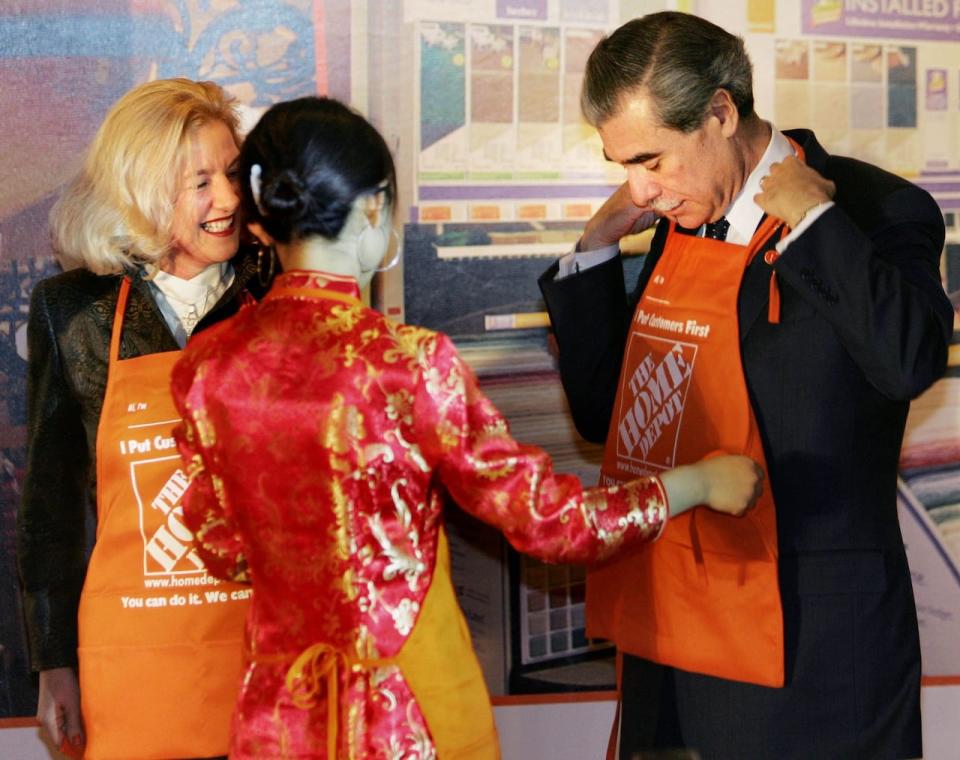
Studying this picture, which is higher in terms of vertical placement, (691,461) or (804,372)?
(804,372)

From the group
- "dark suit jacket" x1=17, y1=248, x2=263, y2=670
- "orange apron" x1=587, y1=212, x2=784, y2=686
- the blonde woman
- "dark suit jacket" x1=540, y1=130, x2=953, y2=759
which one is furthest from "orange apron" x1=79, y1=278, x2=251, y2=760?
"dark suit jacket" x1=540, y1=130, x2=953, y2=759

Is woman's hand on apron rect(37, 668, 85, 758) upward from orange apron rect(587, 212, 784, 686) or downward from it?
downward

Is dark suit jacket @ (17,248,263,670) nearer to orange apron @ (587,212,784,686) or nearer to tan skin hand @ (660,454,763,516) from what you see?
orange apron @ (587,212,784,686)

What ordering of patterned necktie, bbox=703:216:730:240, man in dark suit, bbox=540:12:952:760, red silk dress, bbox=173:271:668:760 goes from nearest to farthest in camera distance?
red silk dress, bbox=173:271:668:760 → man in dark suit, bbox=540:12:952:760 → patterned necktie, bbox=703:216:730:240

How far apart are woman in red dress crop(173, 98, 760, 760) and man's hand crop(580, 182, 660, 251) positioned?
0.49 metres

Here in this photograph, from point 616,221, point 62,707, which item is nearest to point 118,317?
point 62,707

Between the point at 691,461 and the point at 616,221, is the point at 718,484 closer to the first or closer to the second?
the point at 691,461

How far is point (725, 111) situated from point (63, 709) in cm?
116

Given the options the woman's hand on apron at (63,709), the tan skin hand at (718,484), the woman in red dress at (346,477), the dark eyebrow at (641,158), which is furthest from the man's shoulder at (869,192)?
the woman's hand on apron at (63,709)

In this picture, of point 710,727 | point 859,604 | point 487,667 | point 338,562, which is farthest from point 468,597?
point 338,562

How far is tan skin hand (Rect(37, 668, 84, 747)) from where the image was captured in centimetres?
163

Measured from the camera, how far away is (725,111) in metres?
1.48

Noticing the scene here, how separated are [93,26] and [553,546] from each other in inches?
51.6

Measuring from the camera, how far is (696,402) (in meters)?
1.48
